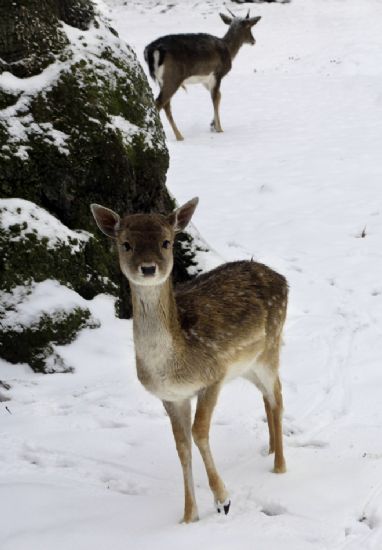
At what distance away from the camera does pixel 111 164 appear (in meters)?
6.69

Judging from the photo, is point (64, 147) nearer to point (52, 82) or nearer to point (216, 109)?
point (52, 82)

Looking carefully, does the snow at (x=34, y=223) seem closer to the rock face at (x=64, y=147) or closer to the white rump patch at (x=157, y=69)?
the rock face at (x=64, y=147)

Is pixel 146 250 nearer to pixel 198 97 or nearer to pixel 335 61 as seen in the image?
pixel 198 97

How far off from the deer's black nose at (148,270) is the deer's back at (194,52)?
1186 cm

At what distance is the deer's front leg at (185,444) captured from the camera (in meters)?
4.27

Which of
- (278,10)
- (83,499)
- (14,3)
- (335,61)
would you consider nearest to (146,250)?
(83,499)

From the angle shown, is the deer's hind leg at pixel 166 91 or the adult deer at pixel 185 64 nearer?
the deer's hind leg at pixel 166 91

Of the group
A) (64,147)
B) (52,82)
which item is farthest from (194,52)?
(64,147)

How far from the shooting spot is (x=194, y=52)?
15258mm

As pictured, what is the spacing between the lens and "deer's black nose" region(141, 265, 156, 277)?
3793 millimetres

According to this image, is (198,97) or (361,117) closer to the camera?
(361,117)

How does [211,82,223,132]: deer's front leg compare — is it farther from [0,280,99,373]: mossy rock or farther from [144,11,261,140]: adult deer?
[0,280,99,373]: mossy rock

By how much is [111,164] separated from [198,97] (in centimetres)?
1242

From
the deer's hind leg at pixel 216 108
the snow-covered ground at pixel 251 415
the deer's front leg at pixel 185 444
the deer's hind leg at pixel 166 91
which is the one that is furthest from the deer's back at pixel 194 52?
the deer's front leg at pixel 185 444
